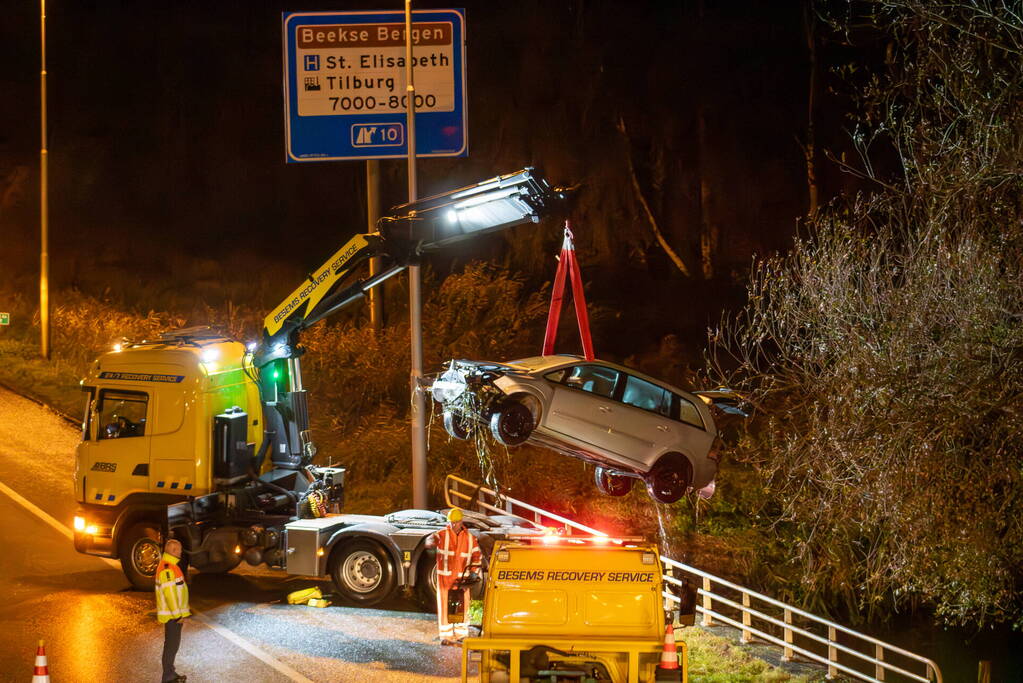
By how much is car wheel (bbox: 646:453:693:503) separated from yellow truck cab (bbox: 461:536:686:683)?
3382mm

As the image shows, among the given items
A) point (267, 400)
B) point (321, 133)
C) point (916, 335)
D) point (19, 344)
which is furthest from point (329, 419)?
point (916, 335)

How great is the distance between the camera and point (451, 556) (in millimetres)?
12383

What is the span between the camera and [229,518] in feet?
47.2

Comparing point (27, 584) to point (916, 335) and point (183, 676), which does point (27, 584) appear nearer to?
point (183, 676)

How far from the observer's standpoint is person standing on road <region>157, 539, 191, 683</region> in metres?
10.6

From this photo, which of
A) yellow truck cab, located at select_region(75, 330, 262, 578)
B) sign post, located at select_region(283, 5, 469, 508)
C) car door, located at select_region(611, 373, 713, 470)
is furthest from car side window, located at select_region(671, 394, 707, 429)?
sign post, located at select_region(283, 5, 469, 508)

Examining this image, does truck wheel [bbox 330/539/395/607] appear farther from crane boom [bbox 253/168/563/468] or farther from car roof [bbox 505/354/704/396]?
car roof [bbox 505/354/704/396]

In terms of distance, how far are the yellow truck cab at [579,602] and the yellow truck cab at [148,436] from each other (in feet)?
20.0

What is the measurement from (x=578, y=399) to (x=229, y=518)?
476 cm

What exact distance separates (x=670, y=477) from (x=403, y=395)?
38.7ft

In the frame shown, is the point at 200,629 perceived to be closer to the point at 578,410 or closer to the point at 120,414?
the point at 120,414

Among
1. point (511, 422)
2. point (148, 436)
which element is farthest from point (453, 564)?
point (148, 436)

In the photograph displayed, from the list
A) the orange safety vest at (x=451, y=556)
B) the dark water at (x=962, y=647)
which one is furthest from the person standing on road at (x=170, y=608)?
the dark water at (x=962, y=647)

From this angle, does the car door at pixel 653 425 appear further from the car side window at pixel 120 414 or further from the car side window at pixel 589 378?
the car side window at pixel 120 414
